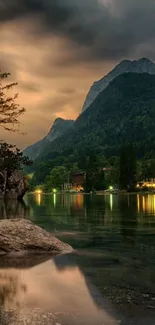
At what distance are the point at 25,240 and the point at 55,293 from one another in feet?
25.2

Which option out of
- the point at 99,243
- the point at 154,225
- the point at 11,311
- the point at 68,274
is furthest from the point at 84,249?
the point at 154,225

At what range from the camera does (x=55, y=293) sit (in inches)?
415

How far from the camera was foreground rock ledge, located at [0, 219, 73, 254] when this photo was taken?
17719 mm

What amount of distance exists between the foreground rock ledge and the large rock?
88.9 m

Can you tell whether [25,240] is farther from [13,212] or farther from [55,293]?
[13,212]

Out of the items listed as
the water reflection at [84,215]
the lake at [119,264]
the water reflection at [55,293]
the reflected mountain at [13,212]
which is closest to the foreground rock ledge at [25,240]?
the lake at [119,264]

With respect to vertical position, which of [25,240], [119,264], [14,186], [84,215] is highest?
[14,186]

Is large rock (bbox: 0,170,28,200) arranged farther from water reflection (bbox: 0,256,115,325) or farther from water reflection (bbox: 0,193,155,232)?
water reflection (bbox: 0,256,115,325)

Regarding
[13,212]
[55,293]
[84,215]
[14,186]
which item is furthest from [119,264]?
[14,186]

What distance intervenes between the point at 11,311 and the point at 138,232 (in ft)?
56.0

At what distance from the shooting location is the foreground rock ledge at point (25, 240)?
1772 cm

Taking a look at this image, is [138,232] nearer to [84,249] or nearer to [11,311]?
[84,249]

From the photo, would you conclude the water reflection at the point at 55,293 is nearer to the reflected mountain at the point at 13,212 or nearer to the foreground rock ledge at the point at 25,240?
the foreground rock ledge at the point at 25,240

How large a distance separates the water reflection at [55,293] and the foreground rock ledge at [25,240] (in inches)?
133
